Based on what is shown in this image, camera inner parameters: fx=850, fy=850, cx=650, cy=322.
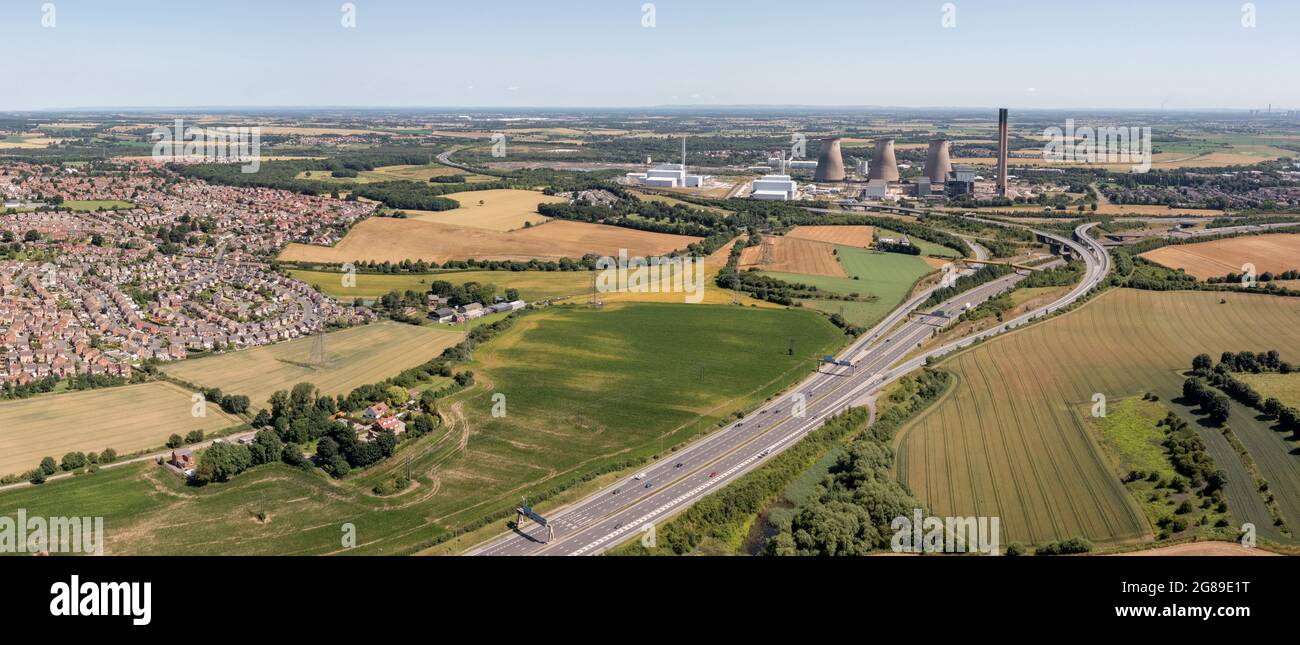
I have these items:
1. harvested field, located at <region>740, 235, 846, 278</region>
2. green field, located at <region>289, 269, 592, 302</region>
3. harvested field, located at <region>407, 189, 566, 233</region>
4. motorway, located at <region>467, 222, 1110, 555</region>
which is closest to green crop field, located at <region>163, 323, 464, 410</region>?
green field, located at <region>289, 269, 592, 302</region>

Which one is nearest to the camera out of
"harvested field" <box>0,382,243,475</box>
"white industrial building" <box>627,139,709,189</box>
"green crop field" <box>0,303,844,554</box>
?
"green crop field" <box>0,303,844,554</box>

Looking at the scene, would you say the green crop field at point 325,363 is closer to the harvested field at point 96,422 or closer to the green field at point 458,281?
the harvested field at point 96,422

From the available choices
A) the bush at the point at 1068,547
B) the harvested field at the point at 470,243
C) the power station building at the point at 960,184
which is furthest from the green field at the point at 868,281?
the power station building at the point at 960,184

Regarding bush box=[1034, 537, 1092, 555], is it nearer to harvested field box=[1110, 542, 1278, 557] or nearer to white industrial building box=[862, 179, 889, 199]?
harvested field box=[1110, 542, 1278, 557]
